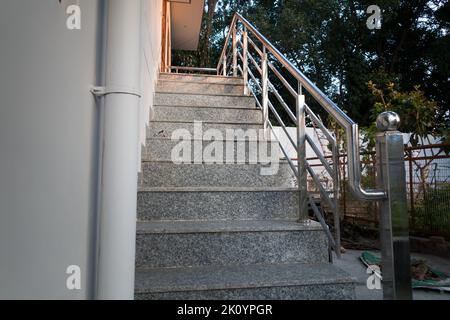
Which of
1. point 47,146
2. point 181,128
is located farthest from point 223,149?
point 47,146

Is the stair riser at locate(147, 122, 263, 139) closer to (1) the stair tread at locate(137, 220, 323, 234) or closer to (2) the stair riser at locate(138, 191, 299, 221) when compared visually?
(2) the stair riser at locate(138, 191, 299, 221)

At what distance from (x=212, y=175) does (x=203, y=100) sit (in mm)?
1131

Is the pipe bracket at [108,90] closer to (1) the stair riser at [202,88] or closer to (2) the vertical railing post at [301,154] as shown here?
(2) the vertical railing post at [301,154]

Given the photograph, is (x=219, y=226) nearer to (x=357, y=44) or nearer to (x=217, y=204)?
(x=217, y=204)

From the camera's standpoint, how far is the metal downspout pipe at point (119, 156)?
0.68m

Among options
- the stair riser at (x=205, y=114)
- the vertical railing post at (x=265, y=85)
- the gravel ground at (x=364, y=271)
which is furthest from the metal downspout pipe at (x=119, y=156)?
the stair riser at (x=205, y=114)

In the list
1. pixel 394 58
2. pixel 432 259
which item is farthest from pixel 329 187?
pixel 394 58

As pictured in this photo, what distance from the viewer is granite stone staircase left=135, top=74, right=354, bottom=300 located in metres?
1.17

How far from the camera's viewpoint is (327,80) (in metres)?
11.8

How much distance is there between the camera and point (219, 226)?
1.41 metres

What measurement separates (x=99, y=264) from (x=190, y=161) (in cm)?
135
